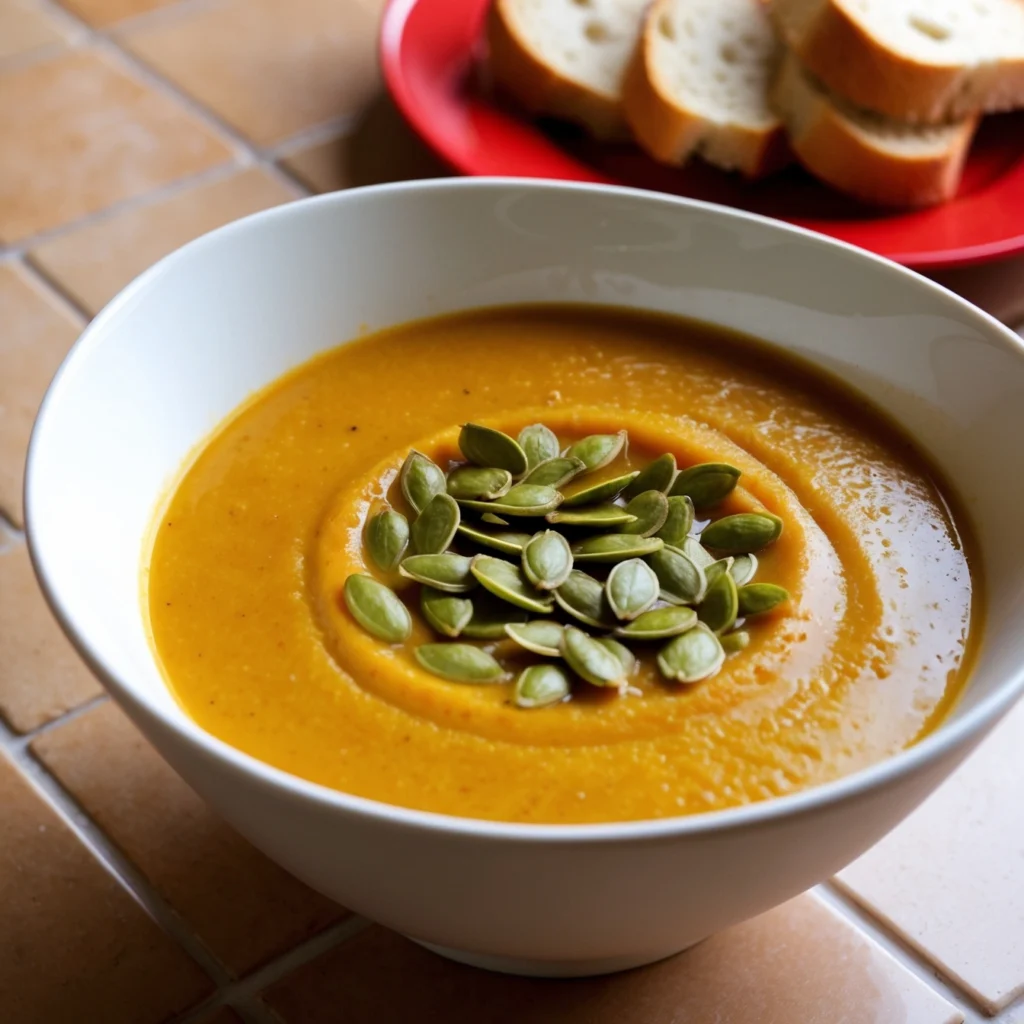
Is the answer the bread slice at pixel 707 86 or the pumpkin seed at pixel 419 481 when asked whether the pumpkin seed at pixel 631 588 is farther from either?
the bread slice at pixel 707 86

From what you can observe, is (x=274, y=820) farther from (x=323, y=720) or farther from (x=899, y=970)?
(x=899, y=970)

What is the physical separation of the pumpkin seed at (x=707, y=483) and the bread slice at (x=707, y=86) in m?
0.86

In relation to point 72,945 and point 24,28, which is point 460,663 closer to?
point 72,945

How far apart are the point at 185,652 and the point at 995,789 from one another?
800mm

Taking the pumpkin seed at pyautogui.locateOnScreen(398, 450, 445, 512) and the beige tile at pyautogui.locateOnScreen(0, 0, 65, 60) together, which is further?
the beige tile at pyautogui.locateOnScreen(0, 0, 65, 60)

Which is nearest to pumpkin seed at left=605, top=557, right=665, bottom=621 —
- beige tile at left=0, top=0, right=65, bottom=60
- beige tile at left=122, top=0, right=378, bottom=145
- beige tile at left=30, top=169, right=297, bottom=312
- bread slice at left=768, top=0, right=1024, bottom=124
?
beige tile at left=30, top=169, right=297, bottom=312

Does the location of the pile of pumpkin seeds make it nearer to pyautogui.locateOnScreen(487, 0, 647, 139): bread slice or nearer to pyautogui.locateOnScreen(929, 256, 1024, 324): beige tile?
pyautogui.locateOnScreen(929, 256, 1024, 324): beige tile

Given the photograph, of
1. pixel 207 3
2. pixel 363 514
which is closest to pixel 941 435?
pixel 363 514

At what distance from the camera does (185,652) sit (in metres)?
1.19

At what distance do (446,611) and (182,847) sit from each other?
0.36 meters

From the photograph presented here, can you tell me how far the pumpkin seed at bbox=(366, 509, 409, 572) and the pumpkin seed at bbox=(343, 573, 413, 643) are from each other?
0.04 metres

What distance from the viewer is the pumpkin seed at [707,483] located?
4.24 feet

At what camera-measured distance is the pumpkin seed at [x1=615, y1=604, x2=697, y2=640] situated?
1.13m

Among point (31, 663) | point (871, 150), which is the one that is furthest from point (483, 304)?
point (871, 150)
